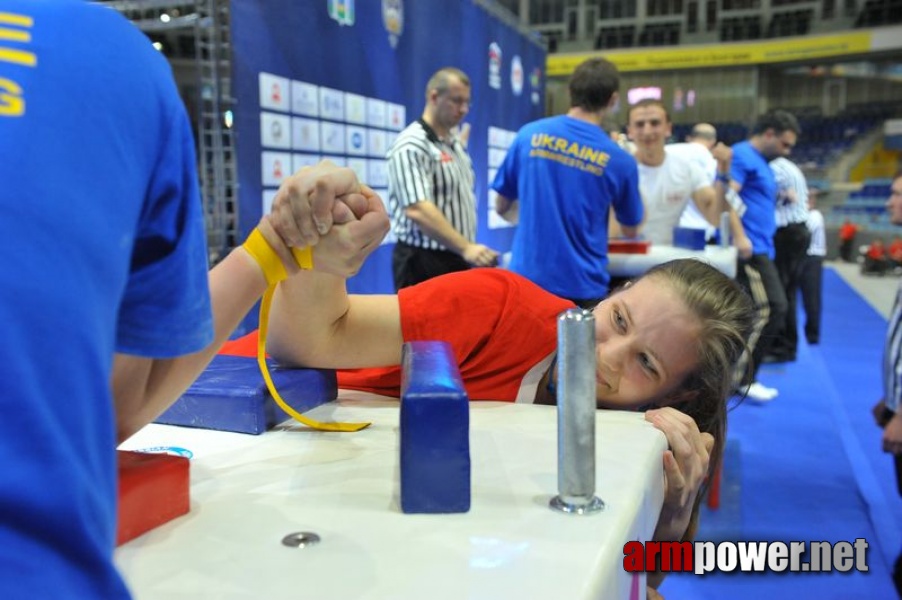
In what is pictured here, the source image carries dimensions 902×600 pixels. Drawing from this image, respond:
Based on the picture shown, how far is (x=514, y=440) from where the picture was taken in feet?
2.43

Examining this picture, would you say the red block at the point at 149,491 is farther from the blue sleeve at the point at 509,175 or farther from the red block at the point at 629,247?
the red block at the point at 629,247

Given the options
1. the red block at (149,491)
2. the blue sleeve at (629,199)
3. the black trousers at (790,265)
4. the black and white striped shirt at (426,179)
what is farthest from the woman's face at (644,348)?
the black trousers at (790,265)

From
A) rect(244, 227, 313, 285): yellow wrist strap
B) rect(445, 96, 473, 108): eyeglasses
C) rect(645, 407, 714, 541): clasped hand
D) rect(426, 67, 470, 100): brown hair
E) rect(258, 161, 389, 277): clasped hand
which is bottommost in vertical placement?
rect(645, 407, 714, 541): clasped hand

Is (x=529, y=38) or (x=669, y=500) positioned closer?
(x=669, y=500)

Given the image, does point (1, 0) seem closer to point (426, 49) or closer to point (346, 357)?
point (346, 357)

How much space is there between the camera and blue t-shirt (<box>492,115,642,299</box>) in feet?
8.86

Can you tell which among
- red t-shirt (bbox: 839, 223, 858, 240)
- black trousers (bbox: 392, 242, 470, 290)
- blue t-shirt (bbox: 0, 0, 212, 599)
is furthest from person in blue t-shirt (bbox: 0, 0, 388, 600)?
red t-shirt (bbox: 839, 223, 858, 240)

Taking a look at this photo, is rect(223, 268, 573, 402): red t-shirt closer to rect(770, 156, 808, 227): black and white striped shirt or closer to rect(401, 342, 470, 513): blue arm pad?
rect(401, 342, 470, 513): blue arm pad

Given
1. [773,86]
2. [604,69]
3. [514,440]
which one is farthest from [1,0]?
[773,86]

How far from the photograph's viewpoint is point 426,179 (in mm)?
3057

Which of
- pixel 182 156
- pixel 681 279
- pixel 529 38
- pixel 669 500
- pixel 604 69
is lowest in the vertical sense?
pixel 669 500

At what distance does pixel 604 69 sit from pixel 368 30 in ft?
4.22

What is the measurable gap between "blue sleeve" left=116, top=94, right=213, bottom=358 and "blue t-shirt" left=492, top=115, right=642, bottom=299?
2396 millimetres

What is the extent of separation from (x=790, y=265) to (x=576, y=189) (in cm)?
309
